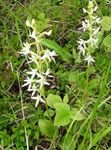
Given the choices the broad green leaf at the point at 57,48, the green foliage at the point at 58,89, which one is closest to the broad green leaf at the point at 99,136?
the green foliage at the point at 58,89

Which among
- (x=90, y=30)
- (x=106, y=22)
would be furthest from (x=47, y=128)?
(x=106, y=22)

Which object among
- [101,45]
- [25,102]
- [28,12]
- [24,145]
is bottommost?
[24,145]

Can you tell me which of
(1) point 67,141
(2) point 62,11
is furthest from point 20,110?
(2) point 62,11

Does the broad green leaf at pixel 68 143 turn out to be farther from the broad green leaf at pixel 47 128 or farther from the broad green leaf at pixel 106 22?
the broad green leaf at pixel 106 22

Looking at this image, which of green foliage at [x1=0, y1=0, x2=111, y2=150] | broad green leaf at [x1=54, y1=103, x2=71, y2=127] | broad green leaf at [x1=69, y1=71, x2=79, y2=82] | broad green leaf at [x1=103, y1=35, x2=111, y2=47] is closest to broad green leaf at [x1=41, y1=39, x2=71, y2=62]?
green foliage at [x1=0, y1=0, x2=111, y2=150]

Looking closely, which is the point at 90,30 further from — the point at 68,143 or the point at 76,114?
the point at 68,143

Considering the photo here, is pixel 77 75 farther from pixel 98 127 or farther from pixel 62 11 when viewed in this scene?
pixel 62 11

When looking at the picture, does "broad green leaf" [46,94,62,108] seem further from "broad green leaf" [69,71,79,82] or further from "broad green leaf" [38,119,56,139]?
"broad green leaf" [69,71,79,82]
